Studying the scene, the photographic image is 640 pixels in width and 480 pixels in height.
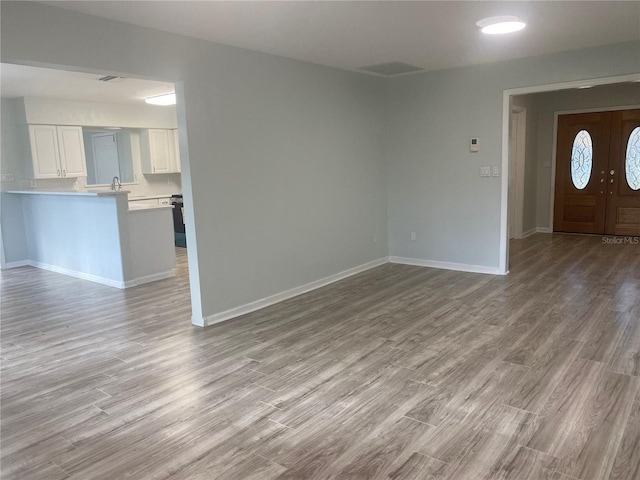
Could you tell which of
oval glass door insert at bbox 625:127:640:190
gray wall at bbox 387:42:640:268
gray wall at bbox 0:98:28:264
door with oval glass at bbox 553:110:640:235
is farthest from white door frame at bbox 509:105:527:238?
gray wall at bbox 0:98:28:264

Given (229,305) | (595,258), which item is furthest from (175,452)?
(595,258)

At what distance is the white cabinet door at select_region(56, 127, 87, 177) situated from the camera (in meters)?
7.38

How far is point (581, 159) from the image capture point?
26.5ft

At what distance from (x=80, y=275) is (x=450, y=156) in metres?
5.22

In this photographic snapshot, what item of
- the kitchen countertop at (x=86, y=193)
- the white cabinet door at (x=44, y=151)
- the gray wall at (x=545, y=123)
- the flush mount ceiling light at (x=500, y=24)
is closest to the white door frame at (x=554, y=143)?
the gray wall at (x=545, y=123)

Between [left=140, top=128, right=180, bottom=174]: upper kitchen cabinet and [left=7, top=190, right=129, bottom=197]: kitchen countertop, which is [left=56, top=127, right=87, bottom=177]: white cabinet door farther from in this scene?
[left=140, top=128, right=180, bottom=174]: upper kitchen cabinet

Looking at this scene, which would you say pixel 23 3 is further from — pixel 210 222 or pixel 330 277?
pixel 330 277

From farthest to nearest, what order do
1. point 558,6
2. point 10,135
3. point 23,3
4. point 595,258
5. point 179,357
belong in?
point 10,135 → point 595,258 → point 179,357 → point 558,6 → point 23,3

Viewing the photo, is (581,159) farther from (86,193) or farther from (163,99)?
(86,193)

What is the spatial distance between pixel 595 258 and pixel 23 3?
6.91 metres

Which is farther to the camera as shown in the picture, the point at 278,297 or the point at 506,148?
the point at 506,148

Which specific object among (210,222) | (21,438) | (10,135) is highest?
(10,135)

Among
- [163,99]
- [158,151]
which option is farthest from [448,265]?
[158,151]

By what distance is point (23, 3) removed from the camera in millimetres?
2924
